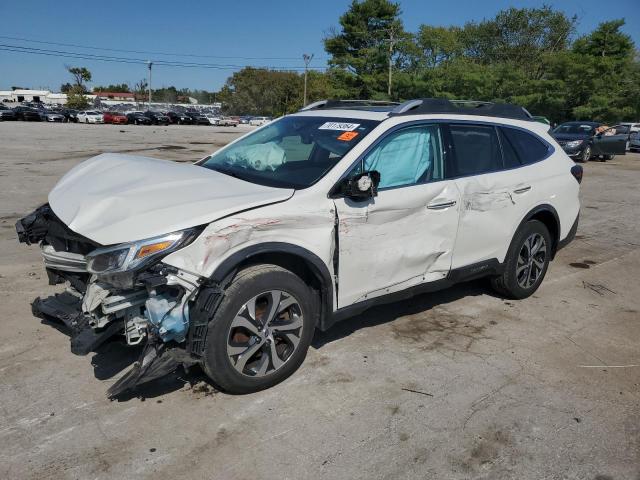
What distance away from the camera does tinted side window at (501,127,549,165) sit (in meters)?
4.91

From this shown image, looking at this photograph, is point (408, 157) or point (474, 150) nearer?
point (408, 157)

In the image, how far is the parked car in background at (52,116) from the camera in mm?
51469

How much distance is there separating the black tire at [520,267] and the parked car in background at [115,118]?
177 feet

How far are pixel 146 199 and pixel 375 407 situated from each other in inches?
74.0

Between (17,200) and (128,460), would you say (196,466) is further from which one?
(17,200)

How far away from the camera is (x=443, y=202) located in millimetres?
4090

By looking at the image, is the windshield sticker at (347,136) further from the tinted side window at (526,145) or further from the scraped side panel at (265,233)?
the tinted side window at (526,145)

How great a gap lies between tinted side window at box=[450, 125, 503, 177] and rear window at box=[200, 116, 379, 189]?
824mm

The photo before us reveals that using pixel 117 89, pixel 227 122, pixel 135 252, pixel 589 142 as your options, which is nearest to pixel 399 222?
pixel 135 252

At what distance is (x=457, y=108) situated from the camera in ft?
14.8

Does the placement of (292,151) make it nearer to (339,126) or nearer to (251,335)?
(339,126)

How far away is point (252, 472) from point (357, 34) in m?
52.7

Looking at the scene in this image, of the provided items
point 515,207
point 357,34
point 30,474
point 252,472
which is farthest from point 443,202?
point 357,34

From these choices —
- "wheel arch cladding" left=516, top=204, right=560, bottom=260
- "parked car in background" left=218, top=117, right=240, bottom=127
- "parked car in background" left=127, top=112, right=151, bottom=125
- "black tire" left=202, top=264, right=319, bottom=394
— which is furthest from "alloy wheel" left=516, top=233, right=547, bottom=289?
"parked car in background" left=218, top=117, right=240, bottom=127
